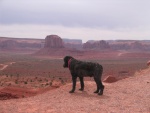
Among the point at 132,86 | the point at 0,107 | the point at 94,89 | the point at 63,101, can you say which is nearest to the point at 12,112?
the point at 0,107

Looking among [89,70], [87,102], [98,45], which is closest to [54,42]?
[98,45]

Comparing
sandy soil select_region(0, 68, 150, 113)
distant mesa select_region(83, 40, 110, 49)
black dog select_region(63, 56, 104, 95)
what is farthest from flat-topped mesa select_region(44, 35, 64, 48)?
black dog select_region(63, 56, 104, 95)

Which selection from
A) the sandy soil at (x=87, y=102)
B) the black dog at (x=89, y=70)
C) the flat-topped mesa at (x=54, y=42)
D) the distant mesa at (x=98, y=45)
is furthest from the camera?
the distant mesa at (x=98, y=45)

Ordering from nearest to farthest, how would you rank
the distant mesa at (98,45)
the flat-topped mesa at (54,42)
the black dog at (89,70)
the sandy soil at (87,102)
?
the sandy soil at (87,102) → the black dog at (89,70) → the flat-topped mesa at (54,42) → the distant mesa at (98,45)

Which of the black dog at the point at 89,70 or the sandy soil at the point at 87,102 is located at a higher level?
the black dog at the point at 89,70

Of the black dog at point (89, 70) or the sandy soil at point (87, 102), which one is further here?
the black dog at point (89, 70)

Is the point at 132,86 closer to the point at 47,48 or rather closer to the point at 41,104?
the point at 41,104

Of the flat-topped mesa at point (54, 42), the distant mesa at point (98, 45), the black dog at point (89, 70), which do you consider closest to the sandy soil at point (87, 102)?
the black dog at point (89, 70)

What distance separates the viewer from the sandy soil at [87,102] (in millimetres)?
10195

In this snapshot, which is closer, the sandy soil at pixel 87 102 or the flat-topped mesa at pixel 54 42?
the sandy soil at pixel 87 102

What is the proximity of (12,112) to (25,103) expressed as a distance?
4.68 ft

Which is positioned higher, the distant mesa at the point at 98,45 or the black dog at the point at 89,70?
the black dog at the point at 89,70

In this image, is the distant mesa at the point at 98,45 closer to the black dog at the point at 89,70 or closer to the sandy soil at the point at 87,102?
the sandy soil at the point at 87,102

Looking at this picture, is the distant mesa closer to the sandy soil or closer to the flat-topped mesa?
the flat-topped mesa
